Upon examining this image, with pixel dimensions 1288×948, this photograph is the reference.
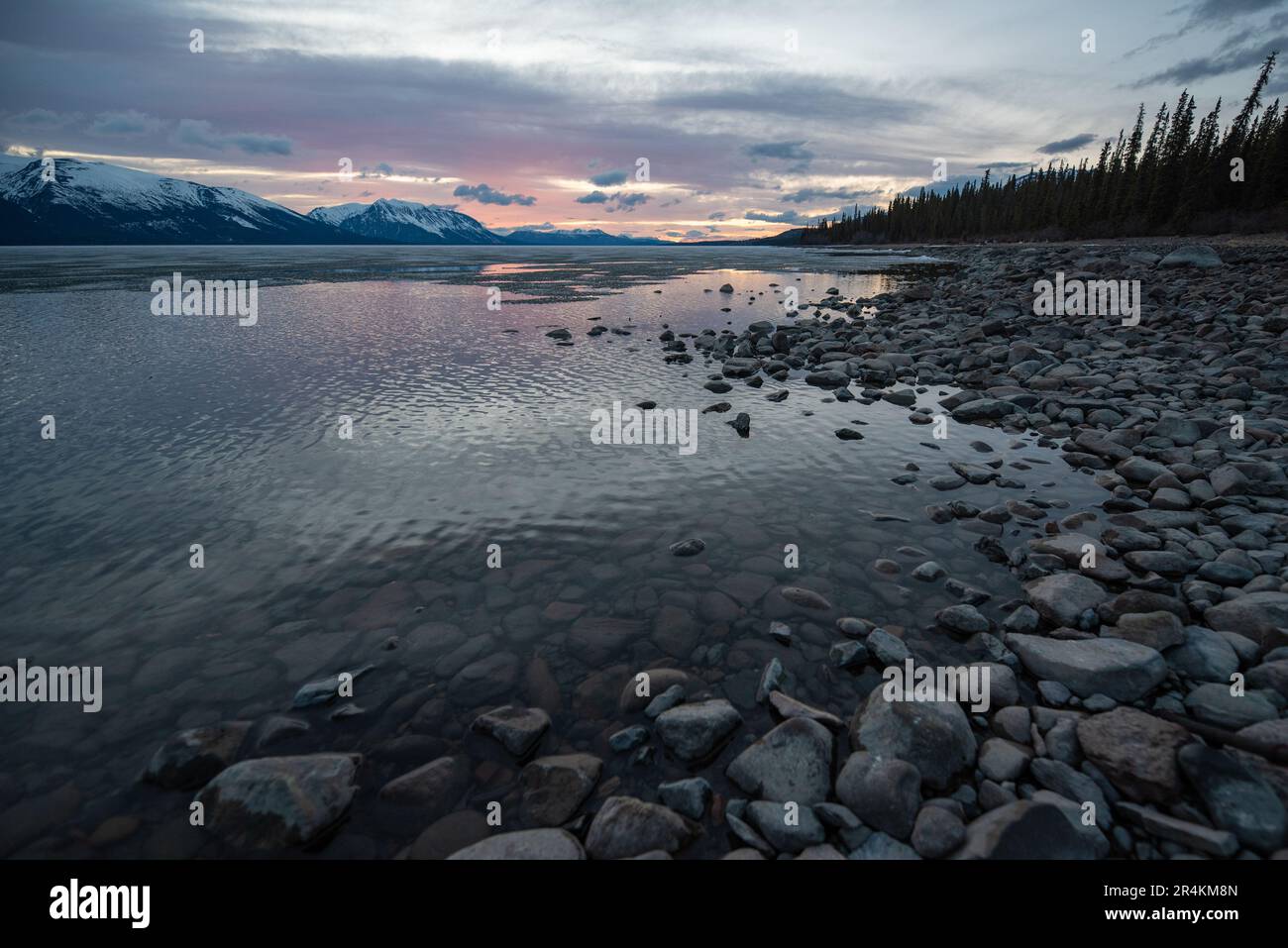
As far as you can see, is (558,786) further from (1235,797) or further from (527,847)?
(1235,797)

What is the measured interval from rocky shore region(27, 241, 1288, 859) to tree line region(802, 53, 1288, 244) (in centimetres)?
8679

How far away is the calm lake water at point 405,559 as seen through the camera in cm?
553

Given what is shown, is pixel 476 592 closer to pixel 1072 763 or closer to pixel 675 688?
pixel 675 688

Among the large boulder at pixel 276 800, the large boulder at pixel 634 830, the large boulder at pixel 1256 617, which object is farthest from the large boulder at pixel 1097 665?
the large boulder at pixel 276 800

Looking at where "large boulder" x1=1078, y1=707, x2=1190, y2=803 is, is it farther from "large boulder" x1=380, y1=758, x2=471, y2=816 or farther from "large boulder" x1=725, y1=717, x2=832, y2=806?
"large boulder" x1=380, y1=758, x2=471, y2=816

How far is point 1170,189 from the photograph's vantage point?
81562 mm

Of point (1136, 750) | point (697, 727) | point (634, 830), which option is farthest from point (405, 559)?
point (1136, 750)

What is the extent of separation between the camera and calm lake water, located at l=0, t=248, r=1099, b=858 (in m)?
5.53

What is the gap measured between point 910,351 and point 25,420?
90.4 feet

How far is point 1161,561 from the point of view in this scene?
25.1 ft

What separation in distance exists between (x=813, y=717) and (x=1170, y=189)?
113736mm

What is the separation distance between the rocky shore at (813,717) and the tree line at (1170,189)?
86788 millimetres

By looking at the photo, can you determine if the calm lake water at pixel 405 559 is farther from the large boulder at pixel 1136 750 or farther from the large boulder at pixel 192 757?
the large boulder at pixel 1136 750
